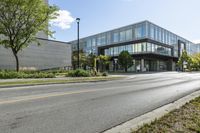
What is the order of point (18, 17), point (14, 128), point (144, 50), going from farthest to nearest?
point (144, 50) < point (18, 17) < point (14, 128)

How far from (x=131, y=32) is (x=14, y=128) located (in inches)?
2793

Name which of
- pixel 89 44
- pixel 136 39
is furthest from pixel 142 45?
pixel 89 44

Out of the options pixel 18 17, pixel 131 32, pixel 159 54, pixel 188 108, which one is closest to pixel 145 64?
pixel 159 54

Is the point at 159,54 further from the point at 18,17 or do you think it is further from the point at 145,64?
the point at 18,17

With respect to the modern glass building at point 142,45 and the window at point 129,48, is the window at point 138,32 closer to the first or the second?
the modern glass building at point 142,45

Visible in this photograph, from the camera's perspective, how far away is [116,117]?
7.17 m

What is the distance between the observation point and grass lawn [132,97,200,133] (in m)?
5.28

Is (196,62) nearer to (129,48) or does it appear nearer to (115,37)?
(129,48)

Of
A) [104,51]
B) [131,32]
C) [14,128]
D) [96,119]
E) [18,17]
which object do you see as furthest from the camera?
[104,51]

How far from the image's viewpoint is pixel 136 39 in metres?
71.9

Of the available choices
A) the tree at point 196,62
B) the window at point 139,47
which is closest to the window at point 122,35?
the window at point 139,47

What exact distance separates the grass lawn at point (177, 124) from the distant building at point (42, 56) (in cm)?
3810

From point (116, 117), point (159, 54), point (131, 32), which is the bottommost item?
point (116, 117)

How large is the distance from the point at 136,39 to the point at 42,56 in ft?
113
